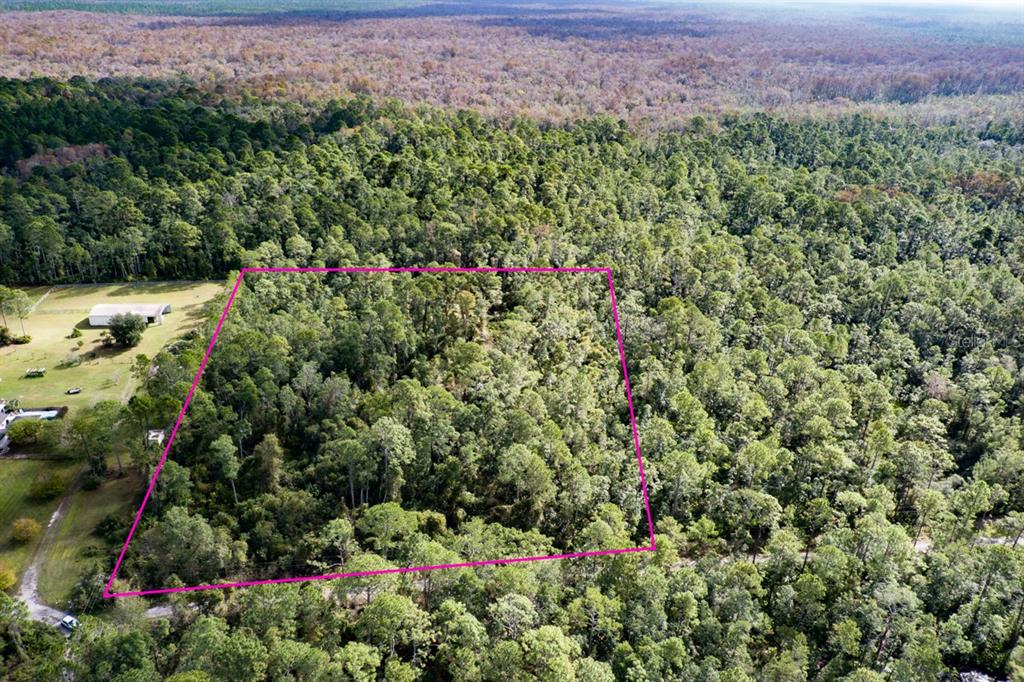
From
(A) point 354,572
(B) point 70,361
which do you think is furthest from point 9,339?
(A) point 354,572

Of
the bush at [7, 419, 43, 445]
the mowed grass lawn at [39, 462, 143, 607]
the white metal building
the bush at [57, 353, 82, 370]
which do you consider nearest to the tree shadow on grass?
the white metal building

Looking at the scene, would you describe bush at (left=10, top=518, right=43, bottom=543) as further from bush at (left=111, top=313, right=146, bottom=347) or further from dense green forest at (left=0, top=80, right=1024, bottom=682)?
bush at (left=111, top=313, right=146, bottom=347)

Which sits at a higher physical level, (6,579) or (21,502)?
(21,502)

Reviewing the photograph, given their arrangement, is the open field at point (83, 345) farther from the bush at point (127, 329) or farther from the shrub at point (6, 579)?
the shrub at point (6, 579)

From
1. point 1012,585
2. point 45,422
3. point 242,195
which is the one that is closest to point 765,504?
point 1012,585

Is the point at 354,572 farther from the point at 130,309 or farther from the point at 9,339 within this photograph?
the point at 9,339

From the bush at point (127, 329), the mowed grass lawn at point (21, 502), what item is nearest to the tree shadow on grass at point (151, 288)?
the bush at point (127, 329)

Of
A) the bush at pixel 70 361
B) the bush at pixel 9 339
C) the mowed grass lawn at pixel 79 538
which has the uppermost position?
the bush at pixel 9 339
